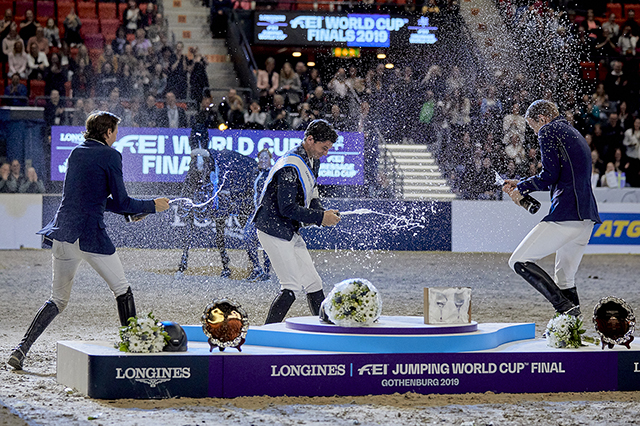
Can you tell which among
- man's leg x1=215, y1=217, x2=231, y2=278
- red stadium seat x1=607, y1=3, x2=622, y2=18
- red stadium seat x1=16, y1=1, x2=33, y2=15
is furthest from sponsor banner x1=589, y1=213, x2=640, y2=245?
red stadium seat x1=16, y1=1, x2=33, y2=15

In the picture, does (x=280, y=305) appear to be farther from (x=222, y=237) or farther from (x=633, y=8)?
(x=633, y=8)

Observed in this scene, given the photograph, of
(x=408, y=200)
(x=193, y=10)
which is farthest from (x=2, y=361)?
(x=193, y=10)

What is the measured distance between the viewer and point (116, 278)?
6.52 metres

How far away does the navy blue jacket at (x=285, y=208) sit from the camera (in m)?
6.85

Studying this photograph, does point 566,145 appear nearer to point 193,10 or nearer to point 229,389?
point 229,389

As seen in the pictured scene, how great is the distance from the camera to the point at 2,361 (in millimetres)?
7133

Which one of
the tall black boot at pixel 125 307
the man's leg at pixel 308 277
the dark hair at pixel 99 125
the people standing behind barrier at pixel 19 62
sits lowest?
the tall black boot at pixel 125 307

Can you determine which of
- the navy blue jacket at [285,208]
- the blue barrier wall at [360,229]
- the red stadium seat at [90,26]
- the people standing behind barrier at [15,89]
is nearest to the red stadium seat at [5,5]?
the red stadium seat at [90,26]

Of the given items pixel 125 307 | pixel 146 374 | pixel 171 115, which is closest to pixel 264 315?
pixel 125 307

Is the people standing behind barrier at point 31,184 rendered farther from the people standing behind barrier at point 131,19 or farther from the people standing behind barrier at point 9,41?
the people standing behind barrier at point 131,19

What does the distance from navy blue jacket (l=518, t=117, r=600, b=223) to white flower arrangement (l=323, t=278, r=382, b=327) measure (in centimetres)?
188

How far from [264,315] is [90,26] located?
1576 centimetres

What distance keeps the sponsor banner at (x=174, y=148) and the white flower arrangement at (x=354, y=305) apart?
12.3 meters

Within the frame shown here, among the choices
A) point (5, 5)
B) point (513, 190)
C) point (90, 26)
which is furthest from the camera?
point (90, 26)
